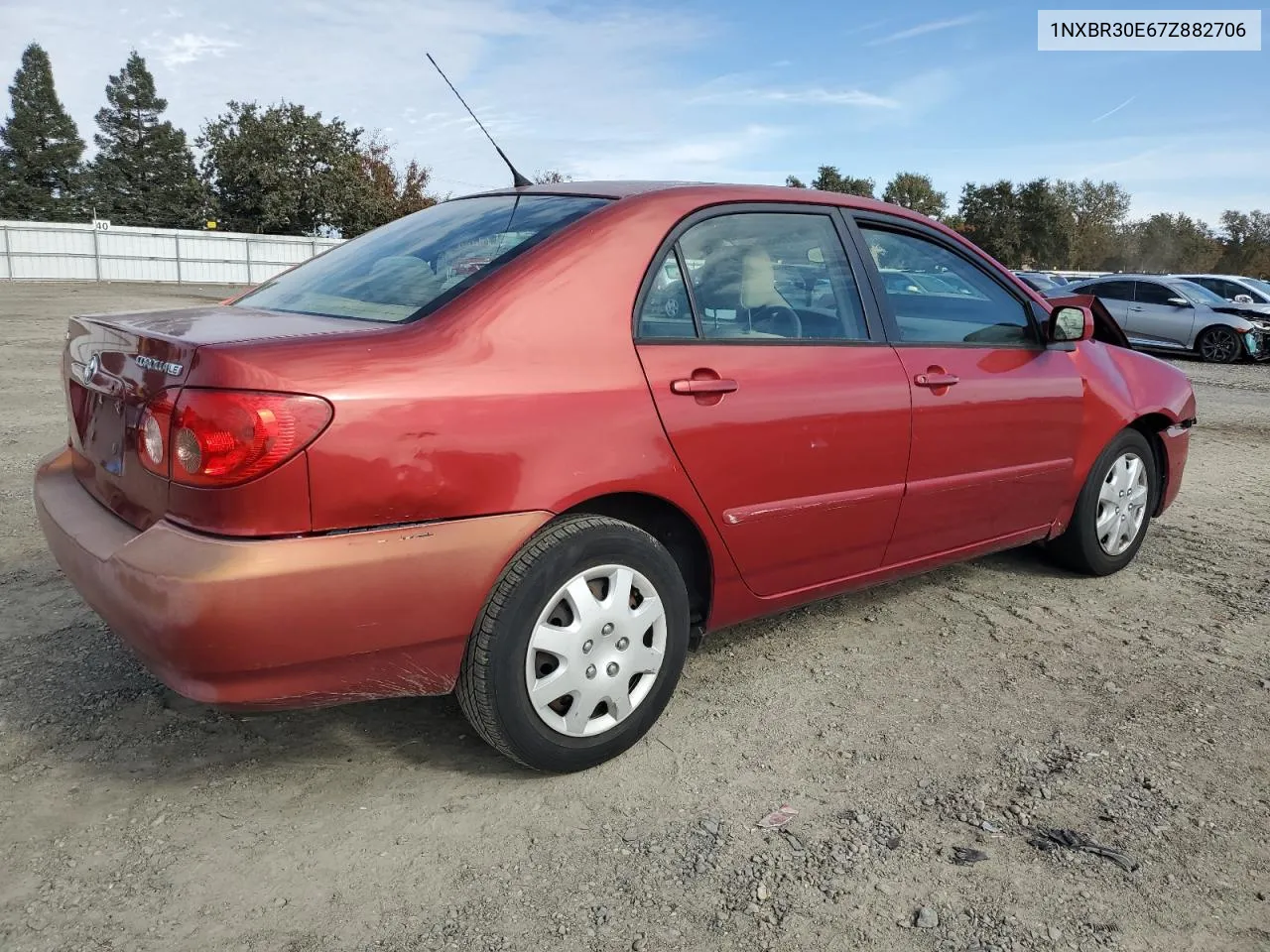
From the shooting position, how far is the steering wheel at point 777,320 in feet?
10.3

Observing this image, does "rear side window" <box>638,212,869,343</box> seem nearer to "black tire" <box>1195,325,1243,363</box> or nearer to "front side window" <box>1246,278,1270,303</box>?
"black tire" <box>1195,325,1243,363</box>

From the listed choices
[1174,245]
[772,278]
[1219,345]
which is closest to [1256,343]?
[1219,345]

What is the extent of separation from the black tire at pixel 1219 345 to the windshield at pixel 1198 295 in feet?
1.85

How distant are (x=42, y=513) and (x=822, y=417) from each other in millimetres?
2307

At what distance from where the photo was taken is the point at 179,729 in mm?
2953

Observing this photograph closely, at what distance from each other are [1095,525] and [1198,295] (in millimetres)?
15222

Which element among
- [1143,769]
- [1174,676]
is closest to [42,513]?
[1143,769]

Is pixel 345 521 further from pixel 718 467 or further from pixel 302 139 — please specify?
pixel 302 139

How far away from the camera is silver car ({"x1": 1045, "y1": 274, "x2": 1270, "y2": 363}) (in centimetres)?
1650

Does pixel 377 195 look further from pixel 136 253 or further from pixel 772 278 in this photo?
pixel 772 278

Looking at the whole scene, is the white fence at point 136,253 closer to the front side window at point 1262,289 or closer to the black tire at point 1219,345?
the black tire at point 1219,345

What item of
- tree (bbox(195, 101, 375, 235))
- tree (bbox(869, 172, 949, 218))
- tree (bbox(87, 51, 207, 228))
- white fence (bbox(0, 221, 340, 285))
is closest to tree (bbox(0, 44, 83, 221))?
tree (bbox(87, 51, 207, 228))

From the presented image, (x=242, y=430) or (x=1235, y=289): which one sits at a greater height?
(x=1235, y=289)

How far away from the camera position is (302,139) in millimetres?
49719
